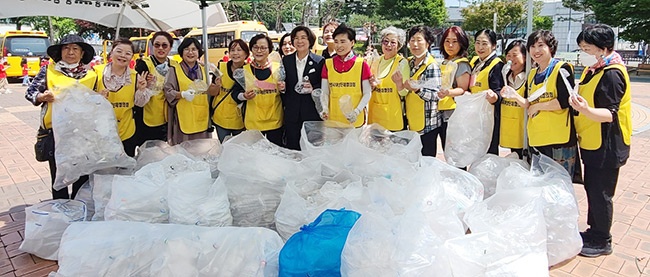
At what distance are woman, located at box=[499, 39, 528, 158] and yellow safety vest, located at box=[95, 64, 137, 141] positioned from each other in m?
2.74

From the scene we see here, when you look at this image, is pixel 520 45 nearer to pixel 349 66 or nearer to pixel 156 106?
pixel 349 66

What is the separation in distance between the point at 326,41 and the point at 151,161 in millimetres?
2058

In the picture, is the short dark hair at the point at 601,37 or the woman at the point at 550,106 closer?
the short dark hair at the point at 601,37

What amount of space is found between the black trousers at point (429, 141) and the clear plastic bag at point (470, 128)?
19 cm

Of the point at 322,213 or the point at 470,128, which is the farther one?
the point at 470,128

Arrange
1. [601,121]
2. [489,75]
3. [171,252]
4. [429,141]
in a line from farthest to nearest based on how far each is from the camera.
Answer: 1. [429,141]
2. [489,75]
3. [601,121]
4. [171,252]

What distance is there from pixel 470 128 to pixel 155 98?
99.7 inches

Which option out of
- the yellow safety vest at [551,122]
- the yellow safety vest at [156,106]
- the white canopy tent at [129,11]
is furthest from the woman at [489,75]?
the yellow safety vest at [156,106]

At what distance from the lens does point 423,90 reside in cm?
343

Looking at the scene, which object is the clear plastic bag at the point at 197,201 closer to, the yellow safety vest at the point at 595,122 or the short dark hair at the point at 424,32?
the short dark hair at the point at 424,32

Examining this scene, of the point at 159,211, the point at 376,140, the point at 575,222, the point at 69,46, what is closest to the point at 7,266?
the point at 159,211

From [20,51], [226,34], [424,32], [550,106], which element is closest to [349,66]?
[424,32]

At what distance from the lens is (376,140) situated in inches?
140

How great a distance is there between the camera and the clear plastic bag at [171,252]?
2246mm
